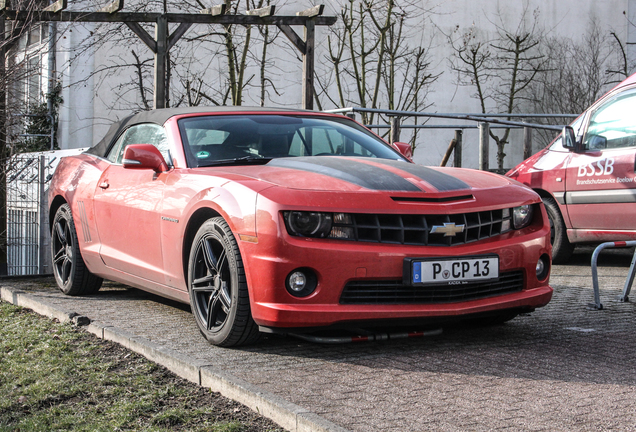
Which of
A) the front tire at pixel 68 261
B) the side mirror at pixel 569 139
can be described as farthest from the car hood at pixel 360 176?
the side mirror at pixel 569 139

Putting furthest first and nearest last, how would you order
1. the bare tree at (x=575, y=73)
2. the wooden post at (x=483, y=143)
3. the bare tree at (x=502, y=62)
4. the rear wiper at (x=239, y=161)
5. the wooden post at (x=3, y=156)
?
the bare tree at (x=575, y=73) < the bare tree at (x=502, y=62) < the wooden post at (x=483, y=143) < the wooden post at (x=3, y=156) < the rear wiper at (x=239, y=161)

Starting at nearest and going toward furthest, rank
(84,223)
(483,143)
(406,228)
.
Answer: (406,228) → (84,223) → (483,143)

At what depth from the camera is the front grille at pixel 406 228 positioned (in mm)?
4156

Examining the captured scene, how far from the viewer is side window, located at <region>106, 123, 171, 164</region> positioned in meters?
5.48

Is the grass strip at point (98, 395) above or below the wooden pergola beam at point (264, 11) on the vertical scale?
below

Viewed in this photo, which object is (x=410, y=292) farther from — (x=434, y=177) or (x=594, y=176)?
(x=594, y=176)

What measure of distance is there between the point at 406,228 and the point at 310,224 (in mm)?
508

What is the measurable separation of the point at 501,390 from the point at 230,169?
2.10 m

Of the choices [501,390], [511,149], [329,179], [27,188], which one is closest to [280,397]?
[501,390]

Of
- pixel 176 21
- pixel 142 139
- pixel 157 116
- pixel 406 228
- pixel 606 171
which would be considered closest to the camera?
pixel 406 228

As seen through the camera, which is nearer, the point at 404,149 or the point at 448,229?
the point at 448,229

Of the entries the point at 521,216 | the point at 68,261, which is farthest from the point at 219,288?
the point at 68,261

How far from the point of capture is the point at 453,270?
4.21 m

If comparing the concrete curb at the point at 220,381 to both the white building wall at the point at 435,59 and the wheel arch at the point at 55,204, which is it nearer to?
the wheel arch at the point at 55,204
